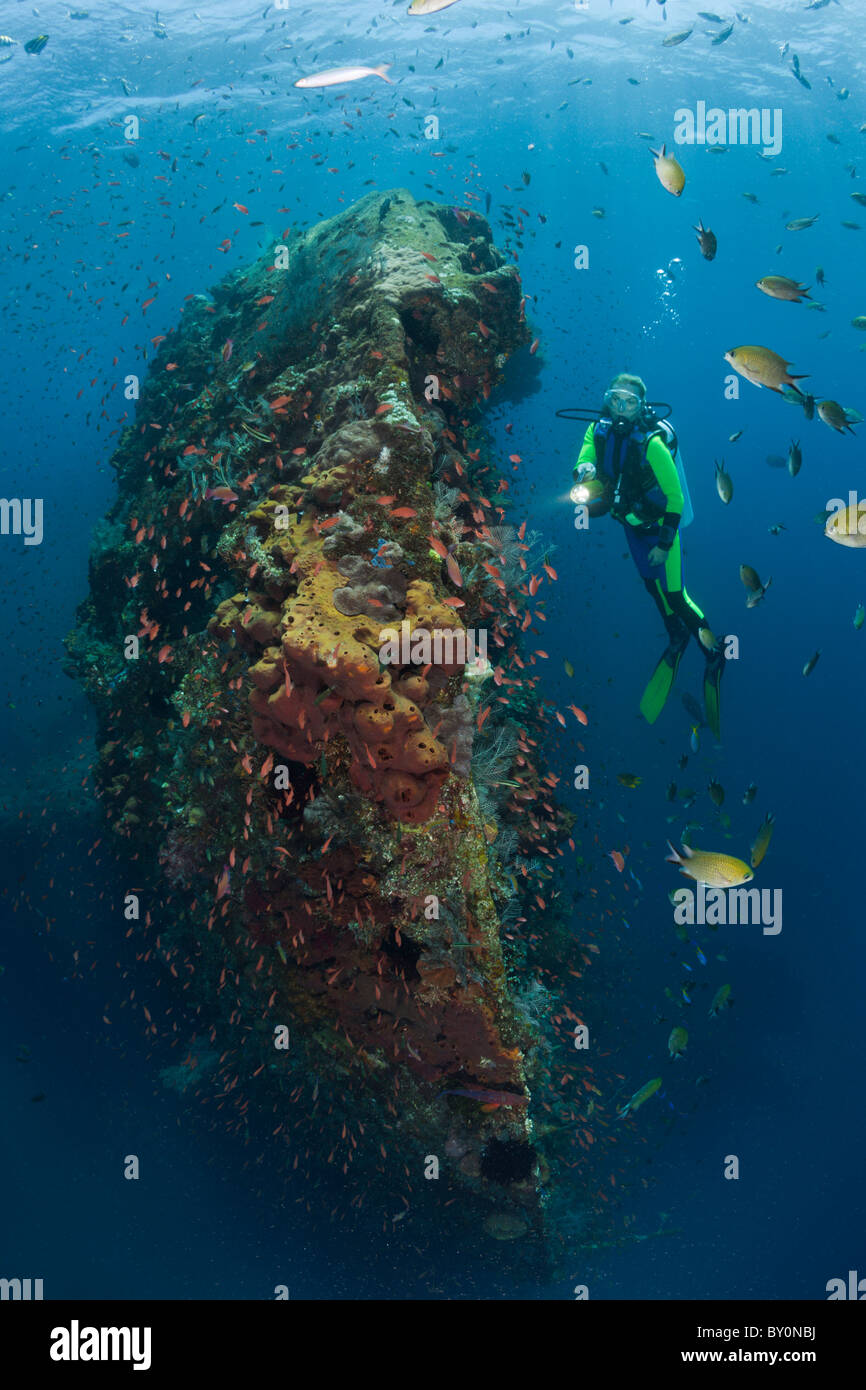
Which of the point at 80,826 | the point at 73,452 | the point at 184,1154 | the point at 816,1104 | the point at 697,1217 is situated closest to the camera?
the point at 184,1154

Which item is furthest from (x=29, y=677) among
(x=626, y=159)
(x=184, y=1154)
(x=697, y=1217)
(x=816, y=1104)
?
(x=626, y=159)

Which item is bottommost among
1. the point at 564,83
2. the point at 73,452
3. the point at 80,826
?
the point at 80,826

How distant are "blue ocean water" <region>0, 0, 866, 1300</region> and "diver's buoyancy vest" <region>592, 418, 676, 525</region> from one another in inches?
93.9

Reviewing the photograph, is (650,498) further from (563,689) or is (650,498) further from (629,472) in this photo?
(563,689)

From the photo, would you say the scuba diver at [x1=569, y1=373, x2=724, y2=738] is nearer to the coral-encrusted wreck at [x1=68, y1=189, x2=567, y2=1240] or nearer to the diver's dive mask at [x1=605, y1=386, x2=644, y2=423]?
the diver's dive mask at [x1=605, y1=386, x2=644, y2=423]

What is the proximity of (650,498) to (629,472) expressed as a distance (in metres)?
0.50

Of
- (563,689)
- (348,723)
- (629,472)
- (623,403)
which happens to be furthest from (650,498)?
(563,689)

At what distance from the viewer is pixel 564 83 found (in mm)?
22891

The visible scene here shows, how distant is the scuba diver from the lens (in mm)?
8430

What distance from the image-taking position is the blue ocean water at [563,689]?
947 centimetres

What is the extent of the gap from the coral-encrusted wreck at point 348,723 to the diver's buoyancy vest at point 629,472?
5.29 ft

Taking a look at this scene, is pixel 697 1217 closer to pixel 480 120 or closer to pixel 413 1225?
pixel 413 1225

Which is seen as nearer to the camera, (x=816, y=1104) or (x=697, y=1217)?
(x=697, y=1217)
